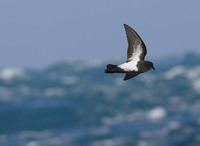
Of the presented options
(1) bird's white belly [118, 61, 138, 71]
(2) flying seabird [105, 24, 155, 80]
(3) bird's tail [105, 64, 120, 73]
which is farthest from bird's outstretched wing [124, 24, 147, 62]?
(3) bird's tail [105, 64, 120, 73]

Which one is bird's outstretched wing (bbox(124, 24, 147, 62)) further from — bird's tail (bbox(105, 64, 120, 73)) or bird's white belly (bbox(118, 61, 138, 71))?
bird's tail (bbox(105, 64, 120, 73))

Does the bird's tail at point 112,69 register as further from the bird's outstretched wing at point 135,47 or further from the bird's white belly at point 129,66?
the bird's outstretched wing at point 135,47

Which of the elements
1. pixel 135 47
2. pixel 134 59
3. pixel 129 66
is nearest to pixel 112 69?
pixel 129 66

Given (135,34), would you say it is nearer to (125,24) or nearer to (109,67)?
(125,24)

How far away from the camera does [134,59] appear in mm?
25625

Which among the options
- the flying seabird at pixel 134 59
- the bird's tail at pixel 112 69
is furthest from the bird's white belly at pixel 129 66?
the bird's tail at pixel 112 69

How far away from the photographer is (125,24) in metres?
25.5

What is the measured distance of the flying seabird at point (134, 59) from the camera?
24641 millimetres

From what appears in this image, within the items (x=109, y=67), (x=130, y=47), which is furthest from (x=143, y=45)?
(x=109, y=67)

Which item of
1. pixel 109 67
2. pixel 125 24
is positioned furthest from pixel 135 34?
pixel 109 67

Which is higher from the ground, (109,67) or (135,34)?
(135,34)

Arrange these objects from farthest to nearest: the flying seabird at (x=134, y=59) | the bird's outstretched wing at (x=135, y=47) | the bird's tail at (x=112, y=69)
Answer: the bird's outstretched wing at (x=135, y=47), the flying seabird at (x=134, y=59), the bird's tail at (x=112, y=69)

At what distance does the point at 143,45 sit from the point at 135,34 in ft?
2.67

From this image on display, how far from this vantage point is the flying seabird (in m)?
24.6
